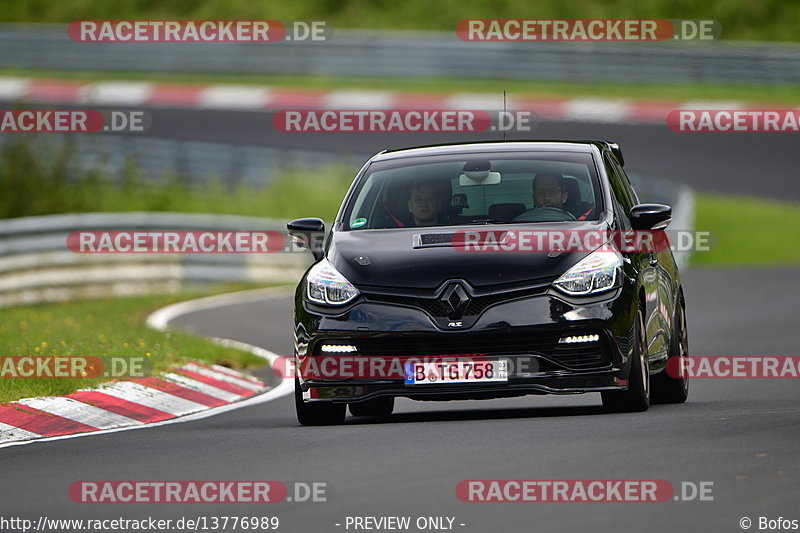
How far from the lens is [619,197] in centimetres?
1152

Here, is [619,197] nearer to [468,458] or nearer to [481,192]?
[481,192]

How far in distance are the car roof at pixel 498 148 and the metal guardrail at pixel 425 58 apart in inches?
954

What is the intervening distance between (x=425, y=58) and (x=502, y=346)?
29.0m

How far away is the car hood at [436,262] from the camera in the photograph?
10180mm

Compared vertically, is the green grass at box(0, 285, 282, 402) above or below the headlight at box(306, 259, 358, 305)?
below

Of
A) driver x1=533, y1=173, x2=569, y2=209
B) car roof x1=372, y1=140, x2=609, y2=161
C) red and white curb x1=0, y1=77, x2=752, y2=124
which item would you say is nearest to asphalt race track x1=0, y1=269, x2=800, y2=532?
driver x1=533, y1=173, x2=569, y2=209

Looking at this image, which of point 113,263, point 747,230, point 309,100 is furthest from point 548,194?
point 309,100

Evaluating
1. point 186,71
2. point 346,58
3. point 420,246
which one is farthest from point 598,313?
point 186,71

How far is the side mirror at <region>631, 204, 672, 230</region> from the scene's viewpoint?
11.1 metres

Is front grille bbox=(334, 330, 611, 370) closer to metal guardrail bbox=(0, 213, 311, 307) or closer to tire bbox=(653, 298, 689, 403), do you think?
tire bbox=(653, 298, 689, 403)

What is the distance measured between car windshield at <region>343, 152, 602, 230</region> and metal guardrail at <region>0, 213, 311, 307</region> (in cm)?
1246

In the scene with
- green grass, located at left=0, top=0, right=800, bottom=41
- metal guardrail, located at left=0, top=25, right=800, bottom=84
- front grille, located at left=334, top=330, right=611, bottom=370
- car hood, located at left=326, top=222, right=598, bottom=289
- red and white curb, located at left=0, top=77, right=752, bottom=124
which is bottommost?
front grille, located at left=334, top=330, right=611, bottom=370

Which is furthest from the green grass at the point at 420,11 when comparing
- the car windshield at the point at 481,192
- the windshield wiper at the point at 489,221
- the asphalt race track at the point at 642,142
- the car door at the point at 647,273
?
the windshield wiper at the point at 489,221

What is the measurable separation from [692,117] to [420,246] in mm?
25030
